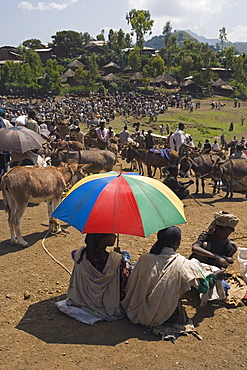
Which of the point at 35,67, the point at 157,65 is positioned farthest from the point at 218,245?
the point at 157,65

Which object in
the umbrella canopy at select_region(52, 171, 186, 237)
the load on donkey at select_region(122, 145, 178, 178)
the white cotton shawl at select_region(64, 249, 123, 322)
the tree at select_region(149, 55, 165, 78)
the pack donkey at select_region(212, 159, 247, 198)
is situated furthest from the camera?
the tree at select_region(149, 55, 165, 78)

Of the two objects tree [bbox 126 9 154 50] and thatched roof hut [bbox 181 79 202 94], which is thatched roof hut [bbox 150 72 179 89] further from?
tree [bbox 126 9 154 50]

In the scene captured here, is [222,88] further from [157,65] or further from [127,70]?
[127,70]

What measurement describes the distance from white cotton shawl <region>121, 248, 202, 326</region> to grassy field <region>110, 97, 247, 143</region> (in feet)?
98.2

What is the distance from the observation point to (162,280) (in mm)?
4688

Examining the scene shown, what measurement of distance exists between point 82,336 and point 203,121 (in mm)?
42582

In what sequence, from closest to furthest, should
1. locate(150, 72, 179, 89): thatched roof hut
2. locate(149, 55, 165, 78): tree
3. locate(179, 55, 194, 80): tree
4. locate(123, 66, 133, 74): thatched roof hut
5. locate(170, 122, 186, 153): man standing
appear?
locate(170, 122, 186, 153): man standing → locate(150, 72, 179, 89): thatched roof hut → locate(179, 55, 194, 80): tree → locate(149, 55, 165, 78): tree → locate(123, 66, 133, 74): thatched roof hut

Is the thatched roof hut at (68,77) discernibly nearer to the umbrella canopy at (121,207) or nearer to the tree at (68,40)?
the tree at (68,40)

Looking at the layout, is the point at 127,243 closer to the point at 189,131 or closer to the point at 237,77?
the point at 189,131

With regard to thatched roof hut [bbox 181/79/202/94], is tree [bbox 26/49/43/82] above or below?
above

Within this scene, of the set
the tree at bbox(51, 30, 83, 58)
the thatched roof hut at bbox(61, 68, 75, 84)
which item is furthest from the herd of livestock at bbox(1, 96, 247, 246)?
the tree at bbox(51, 30, 83, 58)

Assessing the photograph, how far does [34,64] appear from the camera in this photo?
7144cm

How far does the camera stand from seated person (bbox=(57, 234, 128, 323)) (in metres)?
5.01

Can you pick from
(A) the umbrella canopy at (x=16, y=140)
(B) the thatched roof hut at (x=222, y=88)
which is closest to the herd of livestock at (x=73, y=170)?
(A) the umbrella canopy at (x=16, y=140)
